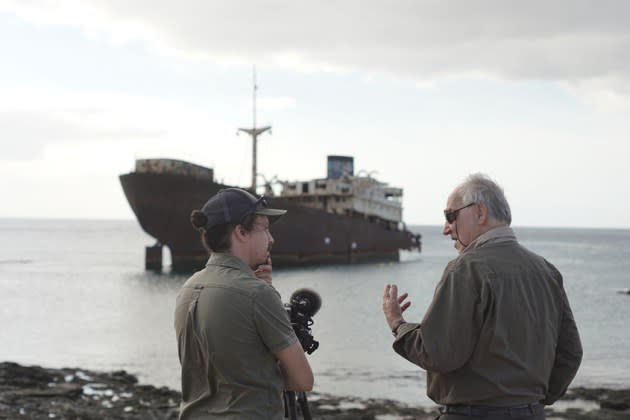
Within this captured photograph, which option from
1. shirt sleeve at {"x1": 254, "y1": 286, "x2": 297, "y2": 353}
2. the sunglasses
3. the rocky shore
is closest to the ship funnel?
the rocky shore

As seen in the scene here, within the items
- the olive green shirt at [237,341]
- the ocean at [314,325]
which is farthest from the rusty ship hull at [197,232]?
the olive green shirt at [237,341]

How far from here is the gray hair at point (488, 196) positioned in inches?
112

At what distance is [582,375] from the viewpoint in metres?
14.7

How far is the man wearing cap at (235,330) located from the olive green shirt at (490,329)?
0.55 metres

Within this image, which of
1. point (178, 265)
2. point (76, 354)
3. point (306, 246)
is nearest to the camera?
point (76, 354)

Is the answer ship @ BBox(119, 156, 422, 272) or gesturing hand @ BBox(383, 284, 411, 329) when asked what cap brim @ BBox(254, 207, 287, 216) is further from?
ship @ BBox(119, 156, 422, 272)

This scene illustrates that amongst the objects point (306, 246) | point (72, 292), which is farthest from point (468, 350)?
point (306, 246)

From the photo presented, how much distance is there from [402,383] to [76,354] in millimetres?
8532

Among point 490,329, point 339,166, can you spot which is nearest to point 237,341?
point 490,329

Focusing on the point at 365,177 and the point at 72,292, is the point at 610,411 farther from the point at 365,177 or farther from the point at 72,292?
the point at 365,177

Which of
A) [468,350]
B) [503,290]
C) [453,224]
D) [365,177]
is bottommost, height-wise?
[468,350]

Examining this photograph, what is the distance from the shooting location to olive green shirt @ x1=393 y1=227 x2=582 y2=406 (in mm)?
2648

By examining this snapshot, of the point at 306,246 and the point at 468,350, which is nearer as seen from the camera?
the point at 468,350

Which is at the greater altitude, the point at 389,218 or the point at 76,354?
the point at 389,218
